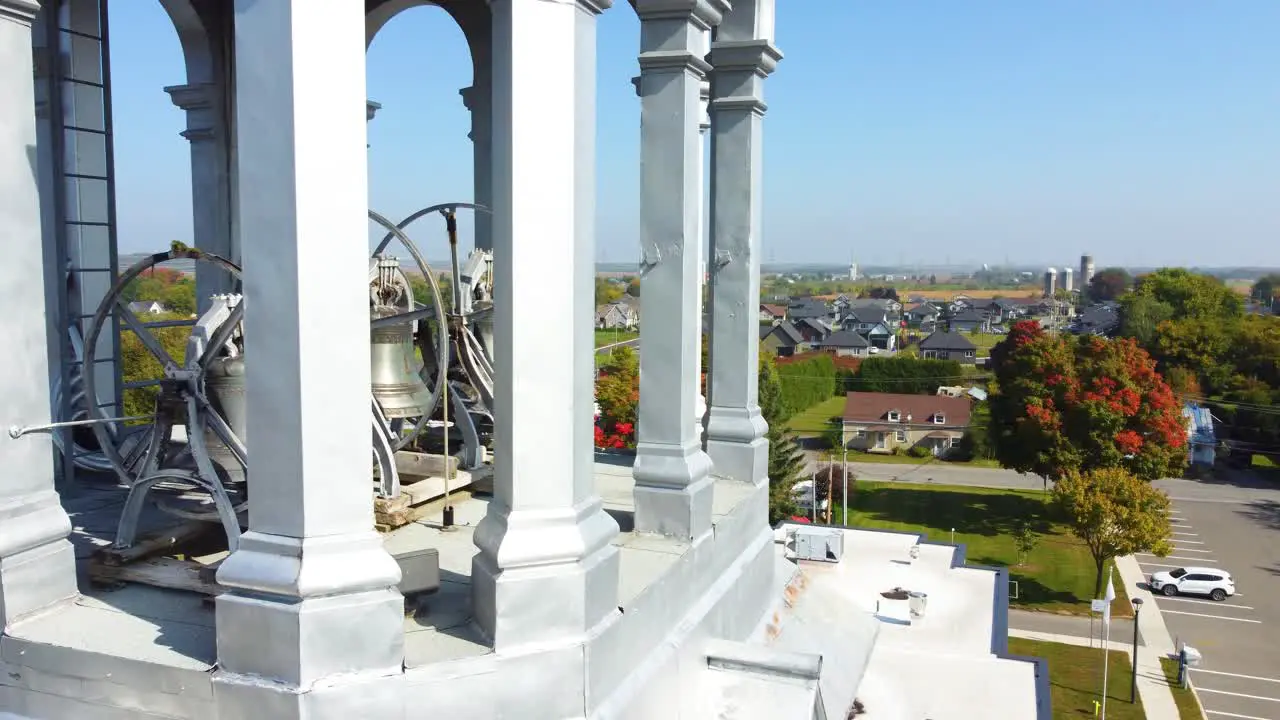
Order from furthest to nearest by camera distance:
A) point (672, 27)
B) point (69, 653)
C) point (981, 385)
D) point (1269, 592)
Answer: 1. point (981, 385)
2. point (1269, 592)
3. point (672, 27)
4. point (69, 653)

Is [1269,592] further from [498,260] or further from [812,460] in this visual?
[498,260]

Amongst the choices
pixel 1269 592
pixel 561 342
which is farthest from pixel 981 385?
pixel 561 342

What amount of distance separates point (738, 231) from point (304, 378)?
578 cm

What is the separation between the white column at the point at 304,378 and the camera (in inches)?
215

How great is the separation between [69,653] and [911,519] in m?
45.5

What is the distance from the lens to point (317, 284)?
555 cm

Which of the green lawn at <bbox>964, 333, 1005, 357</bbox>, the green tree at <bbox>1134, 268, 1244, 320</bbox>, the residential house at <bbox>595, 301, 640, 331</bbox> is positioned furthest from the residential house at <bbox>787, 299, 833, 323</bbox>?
the green tree at <bbox>1134, 268, 1244, 320</bbox>

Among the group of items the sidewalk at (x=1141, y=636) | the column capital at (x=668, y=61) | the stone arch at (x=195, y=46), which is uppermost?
the stone arch at (x=195, y=46)

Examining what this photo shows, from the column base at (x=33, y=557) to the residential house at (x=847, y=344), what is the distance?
119852 mm

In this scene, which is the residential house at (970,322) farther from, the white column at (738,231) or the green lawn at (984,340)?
the white column at (738,231)

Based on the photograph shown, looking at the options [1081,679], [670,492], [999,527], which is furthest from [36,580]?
[999,527]

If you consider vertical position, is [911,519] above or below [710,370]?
below

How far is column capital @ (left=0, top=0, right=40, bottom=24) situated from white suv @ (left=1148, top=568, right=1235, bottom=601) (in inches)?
1566

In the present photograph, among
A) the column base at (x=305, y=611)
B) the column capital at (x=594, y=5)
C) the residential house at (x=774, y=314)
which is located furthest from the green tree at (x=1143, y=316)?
the column base at (x=305, y=611)
